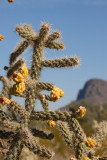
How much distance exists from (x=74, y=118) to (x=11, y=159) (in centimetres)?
74

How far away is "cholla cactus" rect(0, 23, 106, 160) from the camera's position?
117 inches

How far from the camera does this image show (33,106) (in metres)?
3.22

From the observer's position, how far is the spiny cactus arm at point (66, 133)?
3338 millimetres

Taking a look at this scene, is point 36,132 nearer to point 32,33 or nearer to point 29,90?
point 29,90

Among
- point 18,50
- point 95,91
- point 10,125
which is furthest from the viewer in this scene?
point 95,91

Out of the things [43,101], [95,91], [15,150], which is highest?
[95,91]

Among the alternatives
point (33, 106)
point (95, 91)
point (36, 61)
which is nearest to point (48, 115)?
point (33, 106)

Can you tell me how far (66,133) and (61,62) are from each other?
815 mm

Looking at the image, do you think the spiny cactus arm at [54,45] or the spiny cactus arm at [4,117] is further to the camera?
the spiny cactus arm at [54,45]

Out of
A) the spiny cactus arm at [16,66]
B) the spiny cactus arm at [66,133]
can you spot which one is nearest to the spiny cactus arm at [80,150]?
the spiny cactus arm at [66,133]

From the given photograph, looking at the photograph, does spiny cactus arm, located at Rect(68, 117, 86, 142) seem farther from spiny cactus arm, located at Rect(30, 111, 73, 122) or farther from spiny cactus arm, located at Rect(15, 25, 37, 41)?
spiny cactus arm, located at Rect(15, 25, 37, 41)

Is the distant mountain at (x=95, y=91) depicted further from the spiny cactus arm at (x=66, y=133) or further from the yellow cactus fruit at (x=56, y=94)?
the yellow cactus fruit at (x=56, y=94)

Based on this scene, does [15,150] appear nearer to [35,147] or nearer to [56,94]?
[35,147]

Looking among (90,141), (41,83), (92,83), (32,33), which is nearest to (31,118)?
(41,83)
